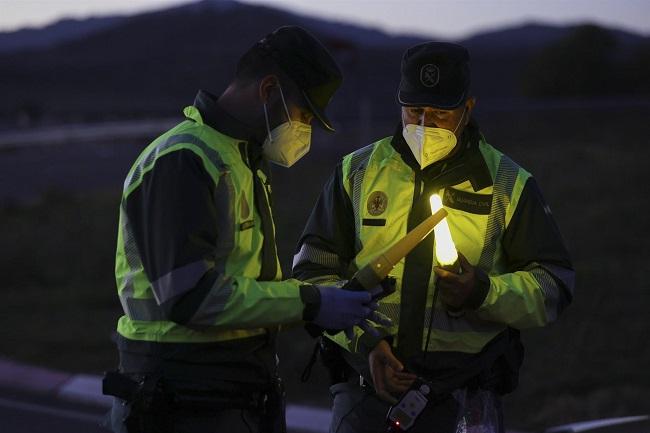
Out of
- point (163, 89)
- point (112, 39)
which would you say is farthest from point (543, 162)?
point (112, 39)

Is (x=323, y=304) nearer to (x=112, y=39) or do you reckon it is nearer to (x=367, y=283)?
(x=367, y=283)

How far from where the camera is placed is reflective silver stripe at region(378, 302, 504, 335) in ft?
12.9

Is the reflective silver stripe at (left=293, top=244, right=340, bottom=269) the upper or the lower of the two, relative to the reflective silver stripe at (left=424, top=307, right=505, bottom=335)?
upper

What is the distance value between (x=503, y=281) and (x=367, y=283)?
0.54 metres

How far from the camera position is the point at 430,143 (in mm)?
3959

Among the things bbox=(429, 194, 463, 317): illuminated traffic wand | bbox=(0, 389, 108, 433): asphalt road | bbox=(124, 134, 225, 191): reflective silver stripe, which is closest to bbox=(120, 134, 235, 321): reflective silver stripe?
bbox=(124, 134, 225, 191): reflective silver stripe

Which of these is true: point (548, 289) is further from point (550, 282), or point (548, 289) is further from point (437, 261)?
point (437, 261)

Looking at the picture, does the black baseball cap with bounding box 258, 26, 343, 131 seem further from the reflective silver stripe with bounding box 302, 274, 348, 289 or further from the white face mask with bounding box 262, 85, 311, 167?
the reflective silver stripe with bounding box 302, 274, 348, 289

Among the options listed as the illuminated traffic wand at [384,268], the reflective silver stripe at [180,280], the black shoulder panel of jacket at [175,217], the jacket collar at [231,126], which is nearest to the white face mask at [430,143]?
the illuminated traffic wand at [384,268]

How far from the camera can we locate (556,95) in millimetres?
37062

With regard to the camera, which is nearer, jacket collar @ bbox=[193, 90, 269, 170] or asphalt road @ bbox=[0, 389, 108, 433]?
jacket collar @ bbox=[193, 90, 269, 170]

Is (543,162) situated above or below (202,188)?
below

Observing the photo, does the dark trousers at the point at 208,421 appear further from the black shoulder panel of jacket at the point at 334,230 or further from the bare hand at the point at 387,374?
the black shoulder panel of jacket at the point at 334,230

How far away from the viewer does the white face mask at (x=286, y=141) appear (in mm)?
3561
